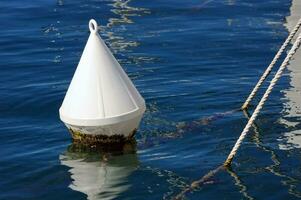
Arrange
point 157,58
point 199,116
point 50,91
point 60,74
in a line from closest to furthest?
point 199,116 < point 50,91 < point 60,74 < point 157,58

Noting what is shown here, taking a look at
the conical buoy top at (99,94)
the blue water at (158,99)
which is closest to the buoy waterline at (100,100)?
the conical buoy top at (99,94)

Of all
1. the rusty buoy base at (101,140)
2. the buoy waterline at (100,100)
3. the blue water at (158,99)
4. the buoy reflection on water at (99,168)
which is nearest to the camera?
the buoy reflection on water at (99,168)

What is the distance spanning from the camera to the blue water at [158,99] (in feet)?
26.7

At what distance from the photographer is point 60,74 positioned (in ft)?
41.9

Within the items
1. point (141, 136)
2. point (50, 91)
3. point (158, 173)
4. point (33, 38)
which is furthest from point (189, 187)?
point (33, 38)

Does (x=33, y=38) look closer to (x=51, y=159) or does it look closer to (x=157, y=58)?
(x=157, y=58)

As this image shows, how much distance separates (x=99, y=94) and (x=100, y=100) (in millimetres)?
75

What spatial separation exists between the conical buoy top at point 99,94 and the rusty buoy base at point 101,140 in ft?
1.01

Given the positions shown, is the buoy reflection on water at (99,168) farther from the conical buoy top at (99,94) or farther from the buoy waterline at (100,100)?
the conical buoy top at (99,94)

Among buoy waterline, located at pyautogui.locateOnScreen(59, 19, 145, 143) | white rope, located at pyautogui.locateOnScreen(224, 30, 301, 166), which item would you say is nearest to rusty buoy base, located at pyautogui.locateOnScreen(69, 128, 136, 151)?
buoy waterline, located at pyautogui.locateOnScreen(59, 19, 145, 143)

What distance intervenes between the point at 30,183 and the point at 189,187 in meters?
1.86

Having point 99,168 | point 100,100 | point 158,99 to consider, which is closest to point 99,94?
point 100,100

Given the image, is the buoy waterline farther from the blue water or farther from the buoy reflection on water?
the blue water

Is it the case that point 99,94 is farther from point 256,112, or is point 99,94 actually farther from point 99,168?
point 256,112
